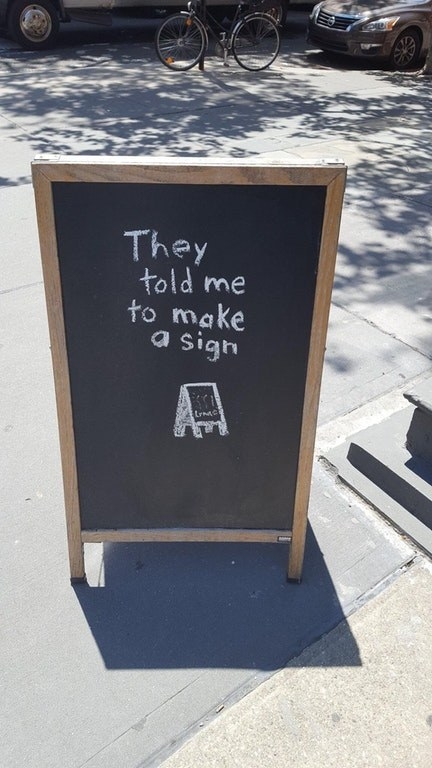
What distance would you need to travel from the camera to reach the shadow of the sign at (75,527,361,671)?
2.48 metres

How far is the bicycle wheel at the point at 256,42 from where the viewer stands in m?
11.3

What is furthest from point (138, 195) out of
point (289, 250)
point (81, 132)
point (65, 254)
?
point (81, 132)

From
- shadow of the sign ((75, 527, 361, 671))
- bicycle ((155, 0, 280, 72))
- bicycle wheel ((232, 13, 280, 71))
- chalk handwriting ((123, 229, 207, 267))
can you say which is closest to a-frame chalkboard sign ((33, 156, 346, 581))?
chalk handwriting ((123, 229, 207, 267))

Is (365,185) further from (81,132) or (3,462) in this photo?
(3,462)

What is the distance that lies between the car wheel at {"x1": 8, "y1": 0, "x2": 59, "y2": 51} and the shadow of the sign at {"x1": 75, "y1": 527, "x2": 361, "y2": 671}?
11743 mm

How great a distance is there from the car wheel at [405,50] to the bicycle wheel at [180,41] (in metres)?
3.47

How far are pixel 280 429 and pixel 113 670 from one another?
1.02m

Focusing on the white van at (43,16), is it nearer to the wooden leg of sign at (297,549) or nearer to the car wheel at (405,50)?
the car wheel at (405,50)

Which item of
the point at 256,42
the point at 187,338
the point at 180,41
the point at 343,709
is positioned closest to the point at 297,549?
the point at 343,709

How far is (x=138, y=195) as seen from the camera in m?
2.02

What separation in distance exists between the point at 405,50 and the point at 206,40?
3719 millimetres

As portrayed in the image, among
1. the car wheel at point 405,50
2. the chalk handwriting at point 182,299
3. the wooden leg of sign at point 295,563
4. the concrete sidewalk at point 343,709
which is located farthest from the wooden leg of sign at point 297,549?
the car wheel at point 405,50

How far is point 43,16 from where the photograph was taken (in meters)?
12.1

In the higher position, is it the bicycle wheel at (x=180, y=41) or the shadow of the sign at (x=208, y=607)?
the bicycle wheel at (x=180, y=41)
